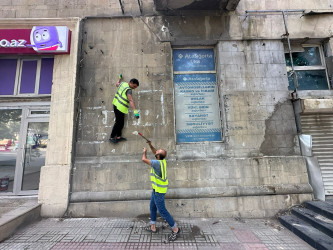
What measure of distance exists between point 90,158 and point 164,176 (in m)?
2.63

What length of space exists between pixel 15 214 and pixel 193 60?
20.4 ft

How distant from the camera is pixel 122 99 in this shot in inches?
214

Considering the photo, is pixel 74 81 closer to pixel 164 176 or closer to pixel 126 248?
pixel 164 176

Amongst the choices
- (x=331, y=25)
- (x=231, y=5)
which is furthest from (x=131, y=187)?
(x=331, y=25)

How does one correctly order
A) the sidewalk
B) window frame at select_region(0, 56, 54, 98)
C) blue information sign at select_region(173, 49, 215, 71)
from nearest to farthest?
the sidewalk, window frame at select_region(0, 56, 54, 98), blue information sign at select_region(173, 49, 215, 71)

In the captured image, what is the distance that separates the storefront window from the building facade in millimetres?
36

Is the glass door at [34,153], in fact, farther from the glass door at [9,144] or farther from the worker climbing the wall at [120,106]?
the worker climbing the wall at [120,106]

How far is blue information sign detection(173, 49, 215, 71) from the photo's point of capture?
6285 millimetres

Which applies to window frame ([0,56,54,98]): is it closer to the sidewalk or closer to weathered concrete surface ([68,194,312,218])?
weathered concrete surface ([68,194,312,218])

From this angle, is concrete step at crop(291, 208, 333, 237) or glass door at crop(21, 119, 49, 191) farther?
glass door at crop(21, 119, 49, 191)

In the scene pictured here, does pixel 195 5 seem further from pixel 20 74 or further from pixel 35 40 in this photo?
pixel 20 74

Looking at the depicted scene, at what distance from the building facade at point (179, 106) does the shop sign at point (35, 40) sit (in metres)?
0.19

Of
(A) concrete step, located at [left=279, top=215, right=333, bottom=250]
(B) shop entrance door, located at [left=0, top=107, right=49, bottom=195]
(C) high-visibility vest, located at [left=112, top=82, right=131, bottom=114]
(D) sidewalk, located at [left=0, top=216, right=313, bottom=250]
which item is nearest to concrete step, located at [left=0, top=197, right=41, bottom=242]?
(D) sidewalk, located at [left=0, top=216, right=313, bottom=250]

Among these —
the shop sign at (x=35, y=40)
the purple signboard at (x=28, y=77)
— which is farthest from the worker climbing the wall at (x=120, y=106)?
the purple signboard at (x=28, y=77)
